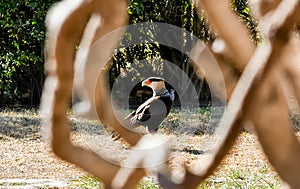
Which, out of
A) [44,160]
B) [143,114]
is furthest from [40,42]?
[143,114]

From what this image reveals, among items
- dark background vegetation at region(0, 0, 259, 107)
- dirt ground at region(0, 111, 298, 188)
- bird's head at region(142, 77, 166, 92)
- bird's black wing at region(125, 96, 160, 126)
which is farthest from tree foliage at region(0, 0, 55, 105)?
bird's head at region(142, 77, 166, 92)

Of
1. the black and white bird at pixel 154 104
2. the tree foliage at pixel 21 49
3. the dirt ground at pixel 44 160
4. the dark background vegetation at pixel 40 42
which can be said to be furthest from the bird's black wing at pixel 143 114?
the tree foliage at pixel 21 49

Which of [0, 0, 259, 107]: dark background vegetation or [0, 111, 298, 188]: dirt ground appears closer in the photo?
[0, 111, 298, 188]: dirt ground

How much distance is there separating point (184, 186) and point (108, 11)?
15cm

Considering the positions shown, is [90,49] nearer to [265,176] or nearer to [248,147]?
[265,176]

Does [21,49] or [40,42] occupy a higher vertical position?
[40,42]

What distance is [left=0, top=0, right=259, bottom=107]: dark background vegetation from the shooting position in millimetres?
10688

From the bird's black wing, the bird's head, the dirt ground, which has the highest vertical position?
the bird's head

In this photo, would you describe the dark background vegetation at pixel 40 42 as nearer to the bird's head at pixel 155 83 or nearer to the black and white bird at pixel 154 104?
the black and white bird at pixel 154 104

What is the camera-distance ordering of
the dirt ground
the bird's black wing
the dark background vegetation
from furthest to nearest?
1. the dark background vegetation
2. the dirt ground
3. the bird's black wing

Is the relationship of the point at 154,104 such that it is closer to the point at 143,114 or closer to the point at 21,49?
the point at 143,114

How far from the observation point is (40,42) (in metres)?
11.3

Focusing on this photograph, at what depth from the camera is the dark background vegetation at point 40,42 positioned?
35.1 ft

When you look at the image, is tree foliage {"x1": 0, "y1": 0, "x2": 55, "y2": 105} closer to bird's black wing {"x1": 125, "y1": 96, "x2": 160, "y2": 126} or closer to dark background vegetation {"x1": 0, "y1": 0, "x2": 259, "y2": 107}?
dark background vegetation {"x1": 0, "y1": 0, "x2": 259, "y2": 107}
